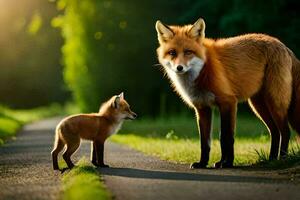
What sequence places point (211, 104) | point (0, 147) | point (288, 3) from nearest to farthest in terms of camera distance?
point (211, 104), point (0, 147), point (288, 3)

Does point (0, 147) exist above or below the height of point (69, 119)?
below

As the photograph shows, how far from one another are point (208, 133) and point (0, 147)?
754 cm

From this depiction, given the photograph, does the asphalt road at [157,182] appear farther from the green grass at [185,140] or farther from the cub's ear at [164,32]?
the cub's ear at [164,32]

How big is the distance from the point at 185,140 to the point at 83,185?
31.7ft

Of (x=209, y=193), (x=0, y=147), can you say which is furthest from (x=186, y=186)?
(x=0, y=147)

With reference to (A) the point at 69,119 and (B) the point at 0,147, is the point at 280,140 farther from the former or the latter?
(B) the point at 0,147

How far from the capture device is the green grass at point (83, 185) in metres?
7.76

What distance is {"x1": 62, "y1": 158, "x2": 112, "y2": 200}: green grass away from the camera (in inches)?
306

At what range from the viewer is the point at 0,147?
674 inches

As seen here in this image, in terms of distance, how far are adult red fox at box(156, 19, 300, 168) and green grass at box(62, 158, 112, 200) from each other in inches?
83.1

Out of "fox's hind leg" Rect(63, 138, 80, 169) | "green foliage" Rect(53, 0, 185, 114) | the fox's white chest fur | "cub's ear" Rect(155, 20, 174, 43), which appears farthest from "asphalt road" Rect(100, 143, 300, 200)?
"green foliage" Rect(53, 0, 185, 114)

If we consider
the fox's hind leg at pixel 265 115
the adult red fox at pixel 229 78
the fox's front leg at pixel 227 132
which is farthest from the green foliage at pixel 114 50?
the fox's front leg at pixel 227 132

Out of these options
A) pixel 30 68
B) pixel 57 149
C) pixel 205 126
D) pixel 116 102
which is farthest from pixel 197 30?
pixel 30 68

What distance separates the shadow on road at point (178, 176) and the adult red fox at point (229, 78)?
1.14 metres
